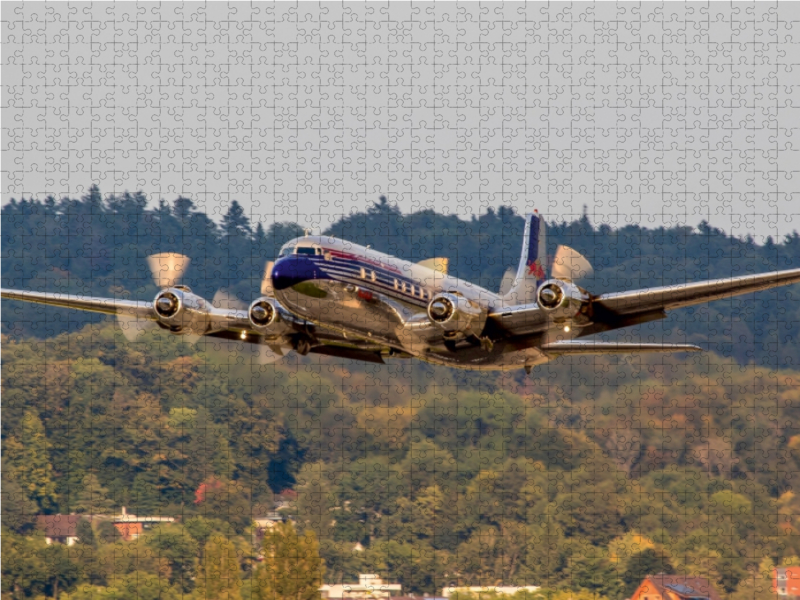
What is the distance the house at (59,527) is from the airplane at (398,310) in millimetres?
10995

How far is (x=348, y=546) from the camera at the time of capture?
36844 mm

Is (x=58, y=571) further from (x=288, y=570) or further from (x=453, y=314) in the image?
(x=453, y=314)

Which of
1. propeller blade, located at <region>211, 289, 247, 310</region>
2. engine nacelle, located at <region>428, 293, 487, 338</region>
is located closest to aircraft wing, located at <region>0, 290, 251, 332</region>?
propeller blade, located at <region>211, 289, 247, 310</region>

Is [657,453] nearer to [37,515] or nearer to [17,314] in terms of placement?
[37,515]

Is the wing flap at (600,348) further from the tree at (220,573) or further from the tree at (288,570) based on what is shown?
the tree at (220,573)

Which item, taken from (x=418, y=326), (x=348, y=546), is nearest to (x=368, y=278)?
(x=418, y=326)

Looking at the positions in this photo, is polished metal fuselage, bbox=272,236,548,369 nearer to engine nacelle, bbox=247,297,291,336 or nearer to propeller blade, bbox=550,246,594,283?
engine nacelle, bbox=247,297,291,336

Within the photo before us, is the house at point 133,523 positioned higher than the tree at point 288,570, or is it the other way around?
the house at point 133,523

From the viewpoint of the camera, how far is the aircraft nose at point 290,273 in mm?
24875

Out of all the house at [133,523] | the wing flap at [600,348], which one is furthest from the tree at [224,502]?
the wing flap at [600,348]

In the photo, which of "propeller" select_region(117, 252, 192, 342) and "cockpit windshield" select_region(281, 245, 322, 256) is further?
"propeller" select_region(117, 252, 192, 342)

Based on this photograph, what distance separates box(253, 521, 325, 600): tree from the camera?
28984 mm

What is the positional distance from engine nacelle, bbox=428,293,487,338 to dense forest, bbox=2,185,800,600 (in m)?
6.57

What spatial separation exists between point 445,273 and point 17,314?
3859 cm
